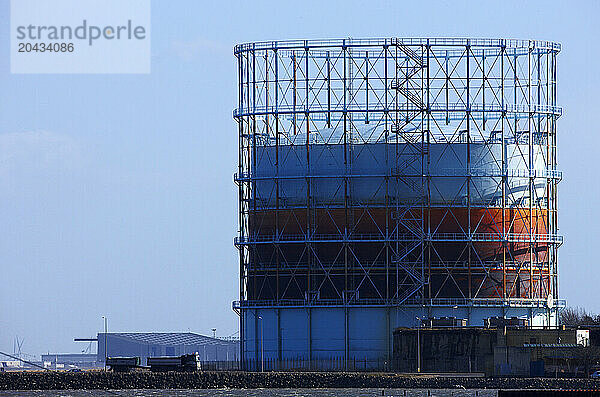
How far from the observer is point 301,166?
131 meters

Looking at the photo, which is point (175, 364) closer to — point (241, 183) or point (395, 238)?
point (241, 183)

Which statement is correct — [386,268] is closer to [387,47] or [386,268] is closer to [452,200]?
[452,200]

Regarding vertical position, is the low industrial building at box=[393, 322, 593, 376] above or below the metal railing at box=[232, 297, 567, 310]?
below

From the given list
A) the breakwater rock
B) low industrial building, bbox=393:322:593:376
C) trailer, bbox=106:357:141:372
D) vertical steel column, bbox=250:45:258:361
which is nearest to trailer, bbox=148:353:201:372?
trailer, bbox=106:357:141:372

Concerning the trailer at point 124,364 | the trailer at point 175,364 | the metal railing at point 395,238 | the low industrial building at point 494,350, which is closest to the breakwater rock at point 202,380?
the low industrial building at point 494,350

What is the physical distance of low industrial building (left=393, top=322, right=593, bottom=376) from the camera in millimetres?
120831

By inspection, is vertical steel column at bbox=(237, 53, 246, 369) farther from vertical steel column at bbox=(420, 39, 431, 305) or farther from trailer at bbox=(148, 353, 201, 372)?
vertical steel column at bbox=(420, 39, 431, 305)

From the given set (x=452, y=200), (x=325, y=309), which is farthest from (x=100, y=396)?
(x=452, y=200)

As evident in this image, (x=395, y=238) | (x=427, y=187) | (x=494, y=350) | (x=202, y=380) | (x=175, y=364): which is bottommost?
(x=202, y=380)

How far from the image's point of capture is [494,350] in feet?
401

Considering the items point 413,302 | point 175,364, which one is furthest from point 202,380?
point 413,302

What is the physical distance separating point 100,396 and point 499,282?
3630 centimetres

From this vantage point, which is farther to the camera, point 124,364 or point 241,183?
point 241,183

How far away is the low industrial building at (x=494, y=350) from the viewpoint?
12083 centimetres
